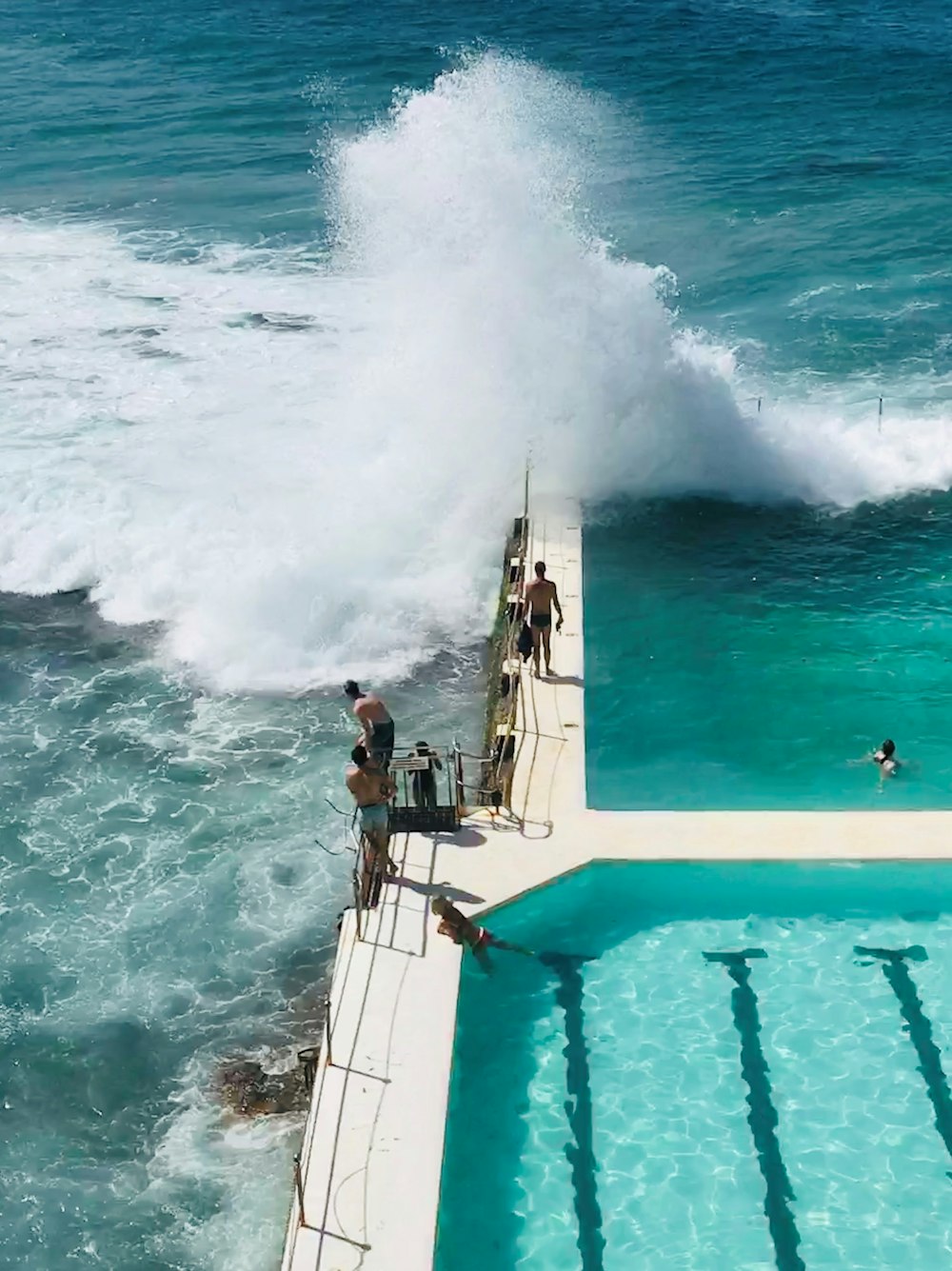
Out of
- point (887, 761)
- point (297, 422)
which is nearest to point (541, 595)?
point (887, 761)

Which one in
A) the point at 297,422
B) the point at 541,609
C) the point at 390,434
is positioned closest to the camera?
the point at 541,609

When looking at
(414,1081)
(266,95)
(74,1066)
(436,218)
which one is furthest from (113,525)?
(266,95)

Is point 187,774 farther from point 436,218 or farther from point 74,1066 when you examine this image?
point 436,218

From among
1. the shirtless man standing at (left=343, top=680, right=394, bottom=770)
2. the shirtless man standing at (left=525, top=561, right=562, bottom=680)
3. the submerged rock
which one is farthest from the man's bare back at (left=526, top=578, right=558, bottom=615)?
the submerged rock

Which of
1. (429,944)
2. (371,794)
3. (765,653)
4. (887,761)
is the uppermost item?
(765,653)

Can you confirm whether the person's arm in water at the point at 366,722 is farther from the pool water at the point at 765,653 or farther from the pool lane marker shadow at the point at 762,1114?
the pool lane marker shadow at the point at 762,1114

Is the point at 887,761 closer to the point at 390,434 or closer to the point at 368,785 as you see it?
the point at 368,785

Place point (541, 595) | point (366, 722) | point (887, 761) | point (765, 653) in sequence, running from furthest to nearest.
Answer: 1. point (765, 653)
2. point (541, 595)
3. point (887, 761)
4. point (366, 722)
